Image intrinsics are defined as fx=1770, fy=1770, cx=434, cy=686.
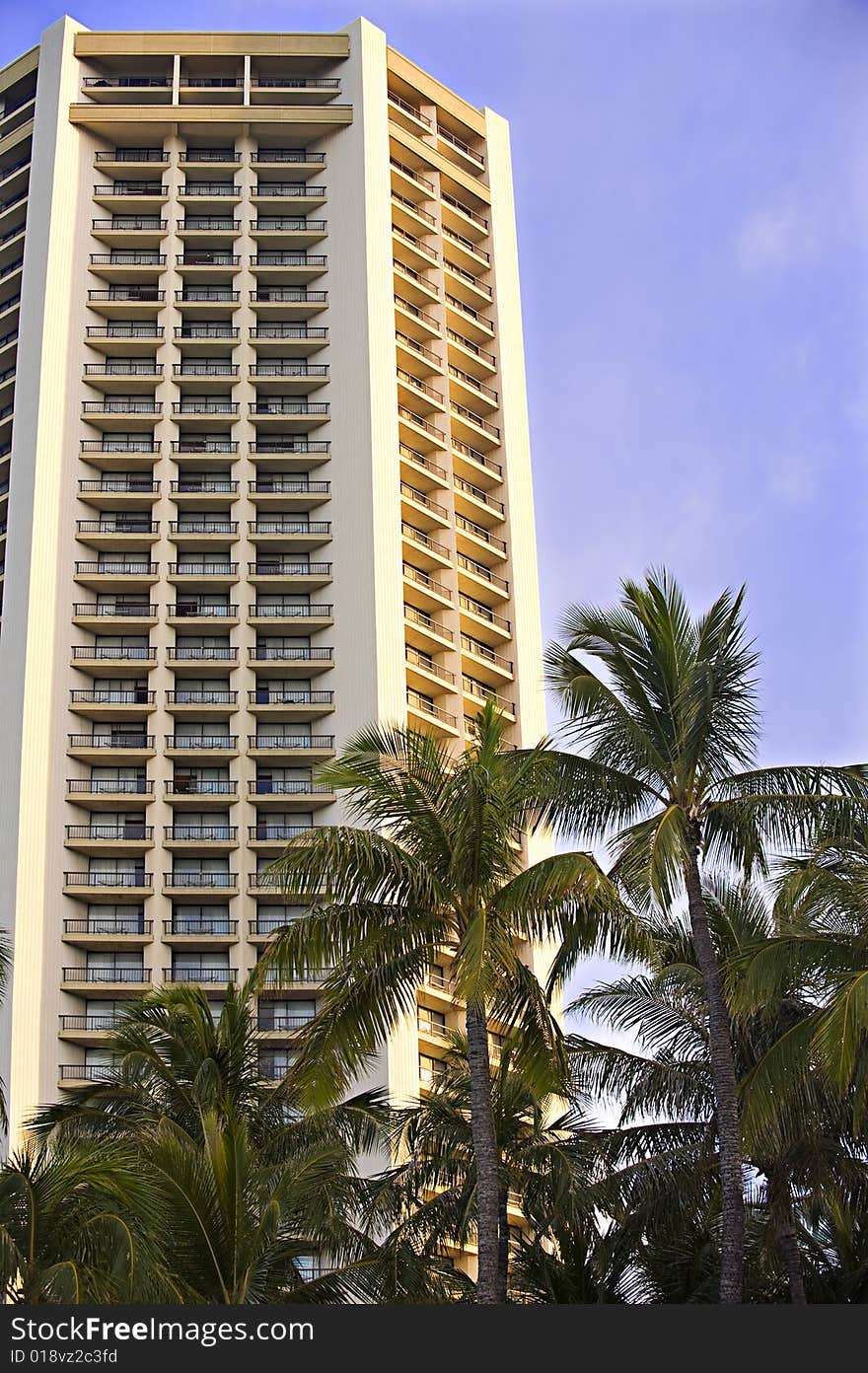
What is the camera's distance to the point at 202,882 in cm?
6425

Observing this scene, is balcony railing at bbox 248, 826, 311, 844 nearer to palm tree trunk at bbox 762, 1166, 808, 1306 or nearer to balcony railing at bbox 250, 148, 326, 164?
balcony railing at bbox 250, 148, 326, 164

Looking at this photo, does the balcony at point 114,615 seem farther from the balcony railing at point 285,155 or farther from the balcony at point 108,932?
the balcony railing at point 285,155

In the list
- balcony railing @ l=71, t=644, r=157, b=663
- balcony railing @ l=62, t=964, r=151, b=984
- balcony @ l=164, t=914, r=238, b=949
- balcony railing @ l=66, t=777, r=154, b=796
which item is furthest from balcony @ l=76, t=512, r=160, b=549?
balcony railing @ l=62, t=964, r=151, b=984

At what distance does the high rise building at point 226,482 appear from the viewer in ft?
208

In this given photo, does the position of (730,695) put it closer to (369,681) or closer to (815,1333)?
(815,1333)

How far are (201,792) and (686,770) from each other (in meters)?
41.1

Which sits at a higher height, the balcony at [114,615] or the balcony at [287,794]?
the balcony at [114,615]

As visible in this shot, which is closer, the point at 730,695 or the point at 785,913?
the point at 730,695

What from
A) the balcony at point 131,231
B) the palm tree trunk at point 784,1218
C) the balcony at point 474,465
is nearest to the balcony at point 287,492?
the balcony at point 474,465

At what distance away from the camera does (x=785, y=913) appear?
104 feet

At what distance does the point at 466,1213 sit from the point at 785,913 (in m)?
7.82

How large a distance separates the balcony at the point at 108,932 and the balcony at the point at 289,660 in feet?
35.3

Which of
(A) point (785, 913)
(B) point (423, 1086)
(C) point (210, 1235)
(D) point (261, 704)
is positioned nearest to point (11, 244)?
(D) point (261, 704)

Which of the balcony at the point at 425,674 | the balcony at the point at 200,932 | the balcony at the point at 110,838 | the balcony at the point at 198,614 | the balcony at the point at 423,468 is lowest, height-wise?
the balcony at the point at 200,932
